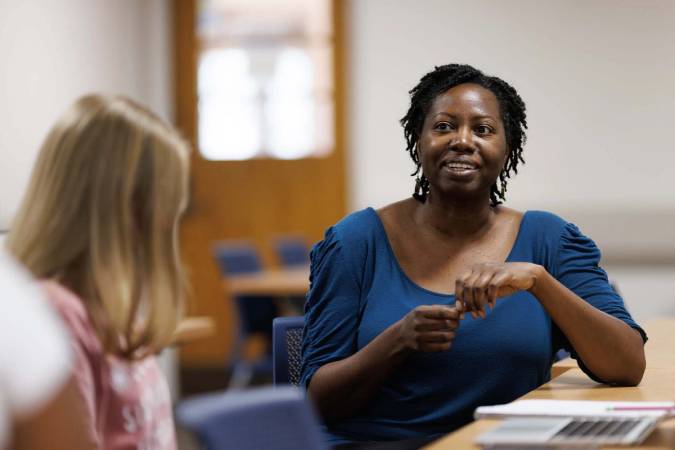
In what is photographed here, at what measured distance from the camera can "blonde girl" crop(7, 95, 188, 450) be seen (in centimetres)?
132

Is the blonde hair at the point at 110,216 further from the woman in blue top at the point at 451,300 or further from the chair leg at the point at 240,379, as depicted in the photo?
the chair leg at the point at 240,379

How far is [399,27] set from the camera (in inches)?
289

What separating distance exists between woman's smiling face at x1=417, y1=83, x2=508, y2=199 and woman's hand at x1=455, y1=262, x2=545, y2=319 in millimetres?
335

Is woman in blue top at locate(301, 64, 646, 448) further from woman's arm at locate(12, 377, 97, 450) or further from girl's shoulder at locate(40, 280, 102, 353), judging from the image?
woman's arm at locate(12, 377, 97, 450)

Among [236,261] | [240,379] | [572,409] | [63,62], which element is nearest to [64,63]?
[63,62]

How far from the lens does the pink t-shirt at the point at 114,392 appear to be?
1.32m

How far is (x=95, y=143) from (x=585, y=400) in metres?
1.09

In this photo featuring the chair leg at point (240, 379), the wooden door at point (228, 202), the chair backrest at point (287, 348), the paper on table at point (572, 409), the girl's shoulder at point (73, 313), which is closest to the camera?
the girl's shoulder at point (73, 313)

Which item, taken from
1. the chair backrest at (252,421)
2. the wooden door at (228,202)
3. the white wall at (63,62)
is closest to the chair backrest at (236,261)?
the wooden door at (228,202)

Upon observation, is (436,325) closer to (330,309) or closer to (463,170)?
(330,309)

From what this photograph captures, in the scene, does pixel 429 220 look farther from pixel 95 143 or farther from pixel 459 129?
pixel 95 143

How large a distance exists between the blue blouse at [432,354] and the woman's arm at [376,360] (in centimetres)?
5

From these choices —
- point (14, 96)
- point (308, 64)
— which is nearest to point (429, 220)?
point (14, 96)

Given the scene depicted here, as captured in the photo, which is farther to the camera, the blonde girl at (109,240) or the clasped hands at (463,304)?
the clasped hands at (463,304)
